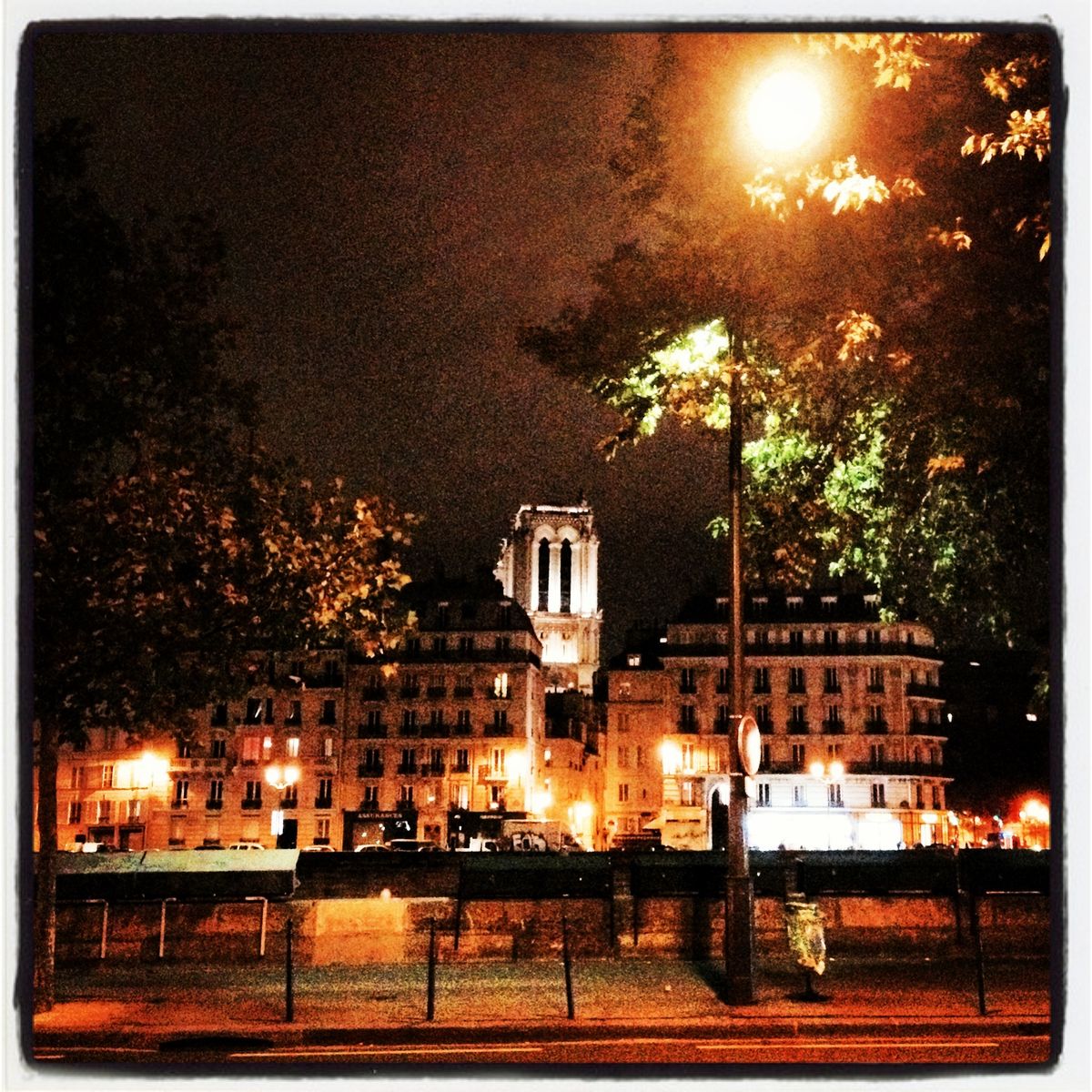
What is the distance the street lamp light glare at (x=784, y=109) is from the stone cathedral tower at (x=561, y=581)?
463 ft

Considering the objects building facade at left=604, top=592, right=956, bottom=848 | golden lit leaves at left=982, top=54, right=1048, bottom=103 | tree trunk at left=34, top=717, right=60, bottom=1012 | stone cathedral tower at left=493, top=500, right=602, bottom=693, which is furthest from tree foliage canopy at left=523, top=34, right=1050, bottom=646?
stone cathedral tower at left=493, top=500, right=602, bottom=693

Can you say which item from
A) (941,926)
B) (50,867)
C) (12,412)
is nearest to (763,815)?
(941,926)

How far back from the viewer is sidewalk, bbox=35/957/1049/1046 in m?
13.3

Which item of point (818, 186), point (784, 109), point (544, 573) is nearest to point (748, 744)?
point (818, 186)

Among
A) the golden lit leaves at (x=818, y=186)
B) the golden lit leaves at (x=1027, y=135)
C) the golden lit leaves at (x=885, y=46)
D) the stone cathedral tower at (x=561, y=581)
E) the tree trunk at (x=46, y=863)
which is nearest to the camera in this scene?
the golden lit leaves at (x=885, y=46)

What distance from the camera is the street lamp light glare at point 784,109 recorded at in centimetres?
1096

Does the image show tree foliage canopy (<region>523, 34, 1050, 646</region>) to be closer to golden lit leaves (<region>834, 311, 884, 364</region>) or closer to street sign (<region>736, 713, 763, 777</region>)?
golden lit leaves (<region>834, 311, 884, 364</region>)

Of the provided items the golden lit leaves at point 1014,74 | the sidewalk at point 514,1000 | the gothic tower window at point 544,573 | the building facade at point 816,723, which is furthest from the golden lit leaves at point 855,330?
the gothic tower window at point 544,573

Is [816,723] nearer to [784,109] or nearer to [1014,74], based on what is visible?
[1014,74]

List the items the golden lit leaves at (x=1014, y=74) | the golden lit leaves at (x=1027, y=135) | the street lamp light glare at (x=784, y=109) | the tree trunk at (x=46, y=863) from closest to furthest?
1. the golden lit leaves at (x=1027, y=135)
2. the street lamp light glare at (x=784, y=109)
3. the golden lit leaves at (x=1014, y=74)
4. the tree trunk at (x=46, y=863)

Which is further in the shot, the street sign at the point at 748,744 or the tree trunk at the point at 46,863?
the tree trunk at the point at 46,863

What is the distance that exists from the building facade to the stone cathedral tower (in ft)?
196

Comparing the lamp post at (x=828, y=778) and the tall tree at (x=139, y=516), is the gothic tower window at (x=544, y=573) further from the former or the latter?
the tall tree at (x=139, y=516)

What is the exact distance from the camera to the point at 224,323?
15219 millimetres
